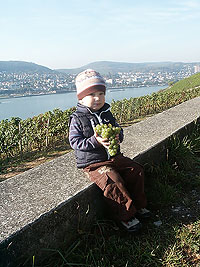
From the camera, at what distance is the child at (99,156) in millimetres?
2301

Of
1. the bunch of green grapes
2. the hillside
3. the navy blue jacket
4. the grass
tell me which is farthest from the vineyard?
the hillside

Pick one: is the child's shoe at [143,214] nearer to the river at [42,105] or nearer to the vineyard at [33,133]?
the vineyard at [33,133]

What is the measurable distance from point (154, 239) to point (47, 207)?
3.21 feet

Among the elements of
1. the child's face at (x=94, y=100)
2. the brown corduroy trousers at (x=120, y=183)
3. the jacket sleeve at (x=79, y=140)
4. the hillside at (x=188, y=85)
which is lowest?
the hillside at (x=188, y=85)

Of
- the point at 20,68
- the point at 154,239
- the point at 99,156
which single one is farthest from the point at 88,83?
the point at 20,68

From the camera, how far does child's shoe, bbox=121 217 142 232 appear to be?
7.45 ft

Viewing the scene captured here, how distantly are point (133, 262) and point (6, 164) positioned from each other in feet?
20.0

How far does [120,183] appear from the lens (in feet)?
7.45

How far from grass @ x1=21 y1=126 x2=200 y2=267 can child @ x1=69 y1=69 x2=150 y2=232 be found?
145 mm

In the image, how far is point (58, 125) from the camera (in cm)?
948

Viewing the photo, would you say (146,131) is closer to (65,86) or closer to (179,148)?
(179,148)

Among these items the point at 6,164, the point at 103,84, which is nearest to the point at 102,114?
the point at 103,84

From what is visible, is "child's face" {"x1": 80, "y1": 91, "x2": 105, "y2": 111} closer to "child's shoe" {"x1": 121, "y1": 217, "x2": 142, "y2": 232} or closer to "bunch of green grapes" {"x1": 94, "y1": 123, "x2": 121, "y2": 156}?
"bunch of green grapes" {"x1": 94, "y1": 123, "x2": 121, "y2": 156}

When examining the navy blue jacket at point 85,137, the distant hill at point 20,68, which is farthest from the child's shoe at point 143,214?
the distant hill at point 20,68
